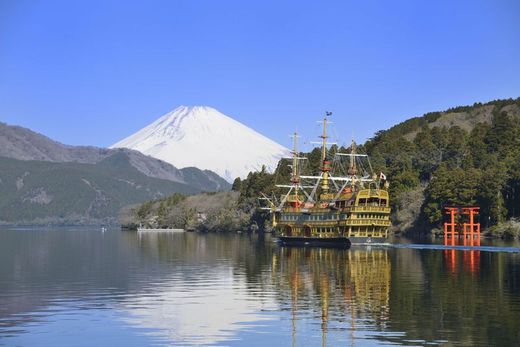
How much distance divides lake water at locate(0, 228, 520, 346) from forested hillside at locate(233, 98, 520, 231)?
57093mm

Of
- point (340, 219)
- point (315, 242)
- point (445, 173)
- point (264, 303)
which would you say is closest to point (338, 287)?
point (264, 303)

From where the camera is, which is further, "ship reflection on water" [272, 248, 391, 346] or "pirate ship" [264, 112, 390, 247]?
"pirate ship" [264, 112, 390, 247]

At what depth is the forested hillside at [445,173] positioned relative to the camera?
12669 centimetres

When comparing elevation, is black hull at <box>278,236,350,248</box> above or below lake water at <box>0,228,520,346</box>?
above

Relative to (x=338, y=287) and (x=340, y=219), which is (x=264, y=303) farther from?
(x=340, y=219)

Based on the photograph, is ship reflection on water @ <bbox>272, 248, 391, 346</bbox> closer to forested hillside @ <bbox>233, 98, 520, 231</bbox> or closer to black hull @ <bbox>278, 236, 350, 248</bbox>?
black hull @ <bbox>278, 236, 350, 248</bbox>

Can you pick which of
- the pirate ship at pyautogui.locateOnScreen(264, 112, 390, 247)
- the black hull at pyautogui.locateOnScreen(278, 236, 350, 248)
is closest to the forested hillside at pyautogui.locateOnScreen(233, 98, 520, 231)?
the pirate ship at pyautogui.locateOnScreen(264, 112, 390, 247)

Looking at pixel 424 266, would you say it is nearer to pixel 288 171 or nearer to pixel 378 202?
pixel 378 202

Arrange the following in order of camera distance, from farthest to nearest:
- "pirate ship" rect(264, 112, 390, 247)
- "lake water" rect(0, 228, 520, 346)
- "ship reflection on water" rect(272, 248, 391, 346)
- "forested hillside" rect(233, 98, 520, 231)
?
"forested hillside" rect(233, 98, 520, 231) < "pirate ship" rect(264, 112, 390, 247) < "ship reflection on water" rect(272, 248, 391, 346) < "lake water" rect(0, 228, 520, 346)

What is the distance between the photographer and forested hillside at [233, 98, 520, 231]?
126688mm

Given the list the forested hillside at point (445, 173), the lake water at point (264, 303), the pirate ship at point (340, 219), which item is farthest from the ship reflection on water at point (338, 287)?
the forested hillside at point (445, 173)

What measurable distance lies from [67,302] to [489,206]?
9331cm

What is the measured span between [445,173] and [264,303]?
3874 inches

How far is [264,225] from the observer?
175375 mm
